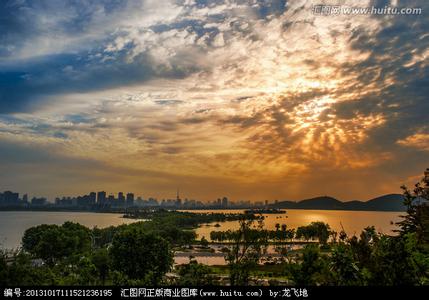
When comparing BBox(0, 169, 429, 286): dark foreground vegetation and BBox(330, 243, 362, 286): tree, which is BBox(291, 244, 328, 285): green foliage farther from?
BBox(330, 243, 362, 286): tree

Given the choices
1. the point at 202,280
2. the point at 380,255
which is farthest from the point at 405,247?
the point at 202,280

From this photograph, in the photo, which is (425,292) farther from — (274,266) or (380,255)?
(274,266)

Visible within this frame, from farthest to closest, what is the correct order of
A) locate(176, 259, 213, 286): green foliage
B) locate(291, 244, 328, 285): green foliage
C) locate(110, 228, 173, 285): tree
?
locate(110, 228, 173, 285): tree, locate(176, 259, 213, 286): green foliage, locate(291, 244, 328, 285): green foliage

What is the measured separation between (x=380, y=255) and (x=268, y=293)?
653 cm

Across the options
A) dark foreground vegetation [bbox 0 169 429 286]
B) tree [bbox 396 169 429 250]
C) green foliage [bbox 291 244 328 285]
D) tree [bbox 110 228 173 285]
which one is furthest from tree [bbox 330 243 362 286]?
tree [bbox 110 228 173 285]

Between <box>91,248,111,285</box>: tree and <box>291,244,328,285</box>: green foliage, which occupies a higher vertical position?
<box>291,244,328,285</box>: green foliage

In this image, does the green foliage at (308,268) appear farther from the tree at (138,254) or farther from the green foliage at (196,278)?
the tree at (138,254)

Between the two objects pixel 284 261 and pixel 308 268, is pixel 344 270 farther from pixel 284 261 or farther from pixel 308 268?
pixel 284 261

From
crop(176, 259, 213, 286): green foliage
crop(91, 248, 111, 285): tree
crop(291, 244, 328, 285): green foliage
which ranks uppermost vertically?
crop(291, 244, 328, 285): green foliage

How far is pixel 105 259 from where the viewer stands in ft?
123

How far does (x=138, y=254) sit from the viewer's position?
1346 inches

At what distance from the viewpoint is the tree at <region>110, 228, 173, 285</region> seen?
1325 inches

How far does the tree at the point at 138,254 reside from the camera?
110 feet

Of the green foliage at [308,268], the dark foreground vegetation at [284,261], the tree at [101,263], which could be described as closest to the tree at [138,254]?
the dark foreground vegetation at [284,261]
